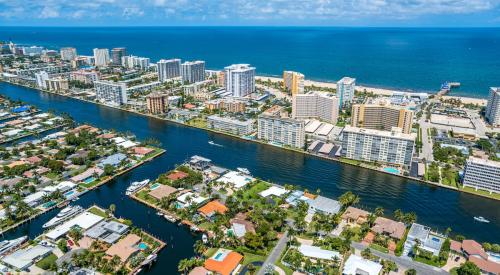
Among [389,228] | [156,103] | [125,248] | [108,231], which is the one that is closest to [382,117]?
[389,228]

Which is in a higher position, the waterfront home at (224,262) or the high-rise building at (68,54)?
the high-rise building at (68,54)

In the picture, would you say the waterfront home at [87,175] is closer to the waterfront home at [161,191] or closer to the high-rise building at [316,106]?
the waterfront home at [161,191]

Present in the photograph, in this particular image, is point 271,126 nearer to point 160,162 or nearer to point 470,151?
point 160,162

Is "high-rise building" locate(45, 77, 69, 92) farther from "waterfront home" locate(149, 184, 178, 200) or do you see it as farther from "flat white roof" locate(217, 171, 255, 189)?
"flat white roof" locate(217, 171, 255, 189)

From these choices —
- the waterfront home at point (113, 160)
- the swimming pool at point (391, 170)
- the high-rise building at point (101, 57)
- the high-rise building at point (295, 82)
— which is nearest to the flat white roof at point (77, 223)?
the waterfront home at point (113, 160)

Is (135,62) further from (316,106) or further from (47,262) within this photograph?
(47,262)

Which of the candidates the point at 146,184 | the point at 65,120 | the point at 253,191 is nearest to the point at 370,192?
the point at 253,191
